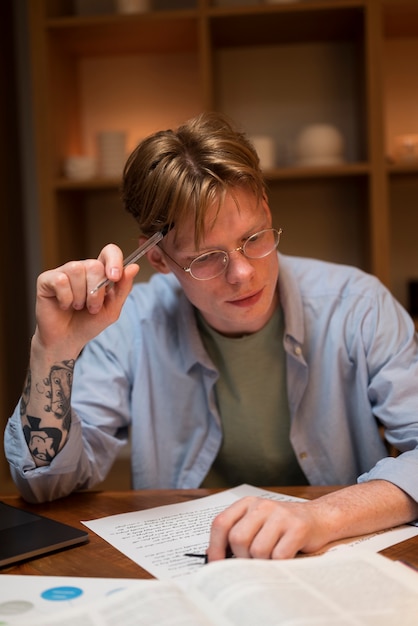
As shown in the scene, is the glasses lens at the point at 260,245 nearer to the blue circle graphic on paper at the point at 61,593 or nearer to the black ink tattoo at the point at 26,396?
the black ink tattoo at the point at 26,396

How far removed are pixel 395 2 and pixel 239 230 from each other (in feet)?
5.45

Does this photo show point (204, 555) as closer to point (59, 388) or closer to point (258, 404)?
point (59, 388)

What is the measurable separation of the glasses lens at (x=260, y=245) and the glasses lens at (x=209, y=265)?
0.04 m

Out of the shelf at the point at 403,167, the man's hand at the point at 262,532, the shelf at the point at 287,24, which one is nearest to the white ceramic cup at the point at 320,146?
the shelf at the point at 403,167

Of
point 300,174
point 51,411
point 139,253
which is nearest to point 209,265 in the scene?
point 139,253

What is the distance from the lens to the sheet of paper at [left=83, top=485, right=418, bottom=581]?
0.91 meters

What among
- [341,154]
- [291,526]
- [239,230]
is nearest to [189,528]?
[291,526]

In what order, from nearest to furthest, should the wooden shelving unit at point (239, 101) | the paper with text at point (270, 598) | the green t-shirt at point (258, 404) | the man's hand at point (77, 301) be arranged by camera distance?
the paper with text at point (270, 598)
the man's hand at point (77, 301)
the green t-shirt at point (258, 404)
the wooden shelving unit at point (239, 101)

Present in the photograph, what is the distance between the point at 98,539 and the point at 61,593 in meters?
0.20

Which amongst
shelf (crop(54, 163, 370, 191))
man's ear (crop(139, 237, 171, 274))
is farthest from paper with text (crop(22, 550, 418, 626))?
shelf (crop(54, 163, 370, 191))

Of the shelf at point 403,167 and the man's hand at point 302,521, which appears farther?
the shelf at point 403,167

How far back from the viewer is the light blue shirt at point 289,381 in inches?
56.4

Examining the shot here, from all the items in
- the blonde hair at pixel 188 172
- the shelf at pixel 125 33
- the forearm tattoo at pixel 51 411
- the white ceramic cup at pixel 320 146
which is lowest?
the forearm tattoo at pixel 51 411

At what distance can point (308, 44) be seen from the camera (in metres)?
2.92
